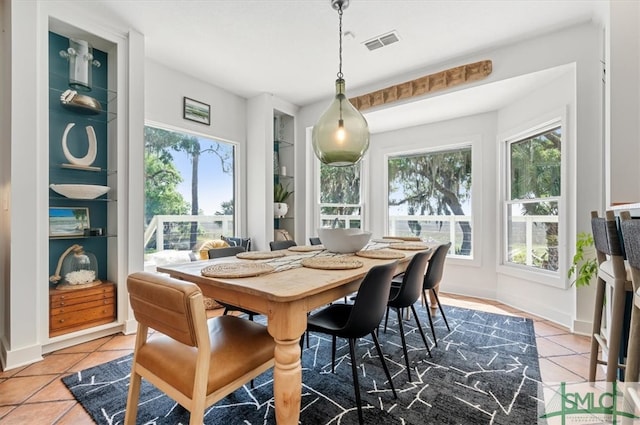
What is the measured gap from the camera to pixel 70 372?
2.02 metres

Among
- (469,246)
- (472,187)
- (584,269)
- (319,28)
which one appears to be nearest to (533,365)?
(584,269)

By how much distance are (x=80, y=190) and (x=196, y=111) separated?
1699 mm

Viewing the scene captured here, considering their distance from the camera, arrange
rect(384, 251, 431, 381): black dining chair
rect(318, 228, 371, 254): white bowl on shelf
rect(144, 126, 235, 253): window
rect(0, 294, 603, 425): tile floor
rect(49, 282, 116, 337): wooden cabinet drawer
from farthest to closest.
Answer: rect(144, 126, 235, 253): window < rect(49, 282, 116, 337): wooden cabinet drawer < rect(318, 228, 371, 254): white bowl on shelf < rect(384, 251, 431, 381): black dining chair < rect(0, 294, 603, 425): tile floor

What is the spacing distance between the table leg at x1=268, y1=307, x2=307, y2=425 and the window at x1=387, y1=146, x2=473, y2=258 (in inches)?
138

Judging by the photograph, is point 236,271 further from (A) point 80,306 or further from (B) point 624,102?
(B) point 624,102

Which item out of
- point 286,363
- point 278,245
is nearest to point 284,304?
point 286,363

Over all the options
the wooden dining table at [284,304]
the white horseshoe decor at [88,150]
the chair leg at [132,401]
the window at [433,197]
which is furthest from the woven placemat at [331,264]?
the window at [433,197]

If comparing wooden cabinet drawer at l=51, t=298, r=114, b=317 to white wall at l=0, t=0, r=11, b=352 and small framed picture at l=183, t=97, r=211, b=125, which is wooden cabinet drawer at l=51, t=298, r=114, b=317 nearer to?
white wall at l=0, t=0, r=11, b=352

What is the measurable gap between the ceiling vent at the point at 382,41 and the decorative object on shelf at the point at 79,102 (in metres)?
2.53

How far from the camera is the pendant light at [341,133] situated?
2.15 m

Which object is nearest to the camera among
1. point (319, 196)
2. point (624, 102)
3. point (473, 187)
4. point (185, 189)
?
point (624, 102)

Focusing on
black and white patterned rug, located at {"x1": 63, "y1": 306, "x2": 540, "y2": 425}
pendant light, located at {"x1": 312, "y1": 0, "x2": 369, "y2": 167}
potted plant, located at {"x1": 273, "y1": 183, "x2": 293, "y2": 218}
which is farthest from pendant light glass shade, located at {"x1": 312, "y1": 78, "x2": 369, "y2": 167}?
potted plant, located at {"x1": 273, "y1": 183, "x2": 293, "y2": 218}

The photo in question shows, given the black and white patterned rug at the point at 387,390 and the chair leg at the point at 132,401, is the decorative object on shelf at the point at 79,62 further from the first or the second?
the chair leg at the point at 132,401

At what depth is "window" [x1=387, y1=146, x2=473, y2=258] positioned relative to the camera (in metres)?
4.12
